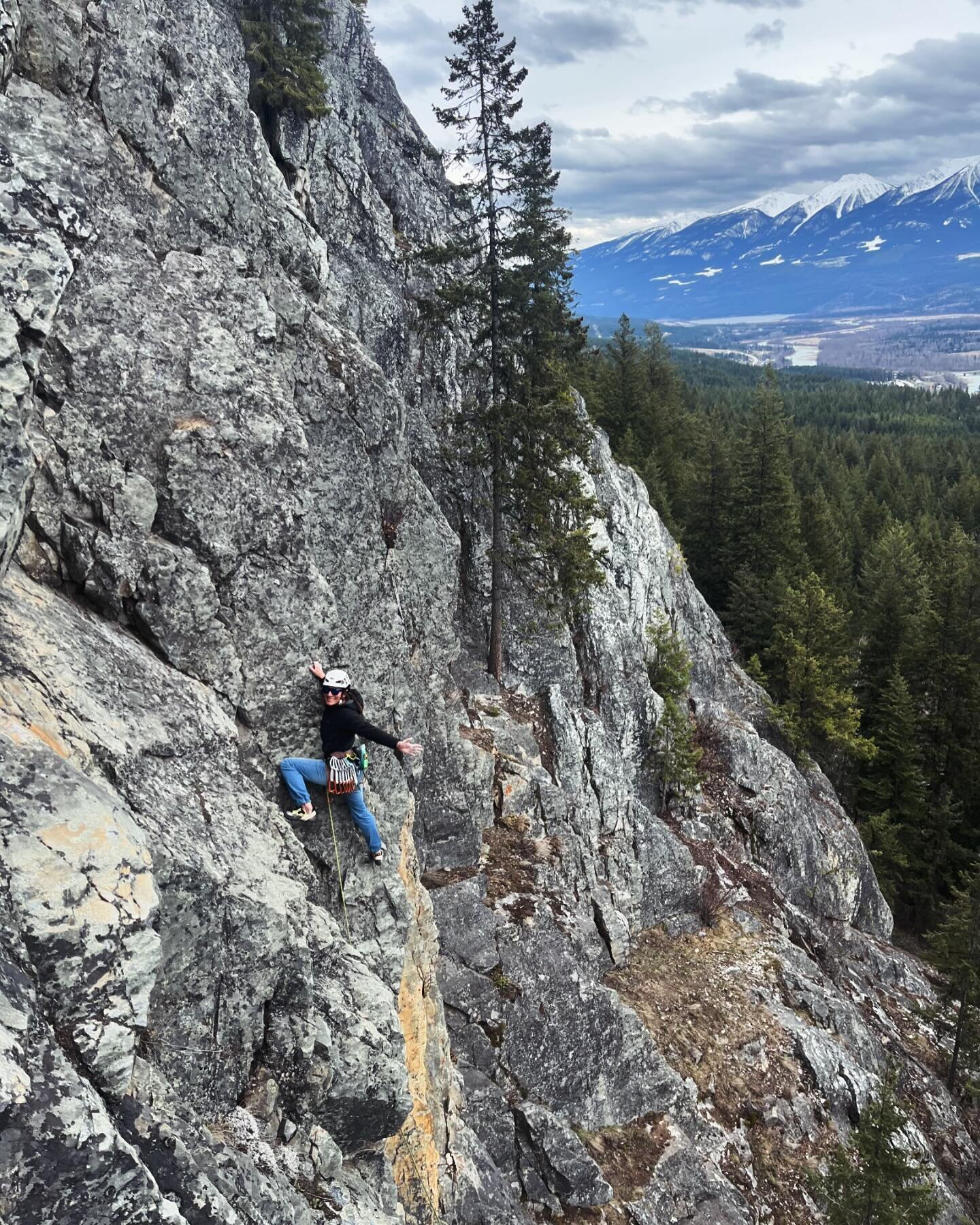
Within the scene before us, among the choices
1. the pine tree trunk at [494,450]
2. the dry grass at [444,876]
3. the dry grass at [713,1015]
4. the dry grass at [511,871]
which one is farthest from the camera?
the pine tree trunk at [494,450]

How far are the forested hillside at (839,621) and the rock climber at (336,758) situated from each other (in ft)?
82.9

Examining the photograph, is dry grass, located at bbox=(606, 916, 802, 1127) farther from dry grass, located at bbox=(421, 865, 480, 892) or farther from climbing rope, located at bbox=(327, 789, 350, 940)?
climbing rope, located at bbox=(327, 789, 350, 940)

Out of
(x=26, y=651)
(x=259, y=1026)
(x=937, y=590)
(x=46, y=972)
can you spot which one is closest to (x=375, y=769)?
(x=259, y=1026)

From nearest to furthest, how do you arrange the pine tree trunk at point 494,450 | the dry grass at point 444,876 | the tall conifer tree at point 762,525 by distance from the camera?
1. the dry grass at point 444,876
2. the pine tree trunk at point 494,450
3. the tall conifer tree at point 762,525

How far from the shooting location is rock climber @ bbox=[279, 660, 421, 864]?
8930 millimetres

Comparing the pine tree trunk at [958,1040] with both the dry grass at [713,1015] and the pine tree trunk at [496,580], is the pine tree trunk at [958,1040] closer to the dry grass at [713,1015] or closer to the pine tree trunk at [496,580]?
the dry grass at [713,1015]

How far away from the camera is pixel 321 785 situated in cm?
929

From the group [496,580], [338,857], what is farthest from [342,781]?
[496,580]

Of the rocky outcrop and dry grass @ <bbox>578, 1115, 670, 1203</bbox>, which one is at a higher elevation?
the rocky outcrop

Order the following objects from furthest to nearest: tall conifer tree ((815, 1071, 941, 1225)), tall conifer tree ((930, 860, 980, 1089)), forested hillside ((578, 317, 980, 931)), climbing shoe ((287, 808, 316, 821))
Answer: forested hillside ((578, 317, 980, 931))
tall conifer tree ((930, 860, 980, 1089))
tall conifer tree ((815, 1071, 941, 1225))
climbing shoe ((287, 808, 316, 821))

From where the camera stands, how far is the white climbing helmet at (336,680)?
9016 millimetres

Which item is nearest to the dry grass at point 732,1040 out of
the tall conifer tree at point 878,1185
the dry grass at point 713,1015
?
the dry grass at point 713,1015

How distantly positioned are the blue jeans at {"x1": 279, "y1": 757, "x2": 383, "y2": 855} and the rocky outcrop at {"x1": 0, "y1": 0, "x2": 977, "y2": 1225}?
229 millimetres

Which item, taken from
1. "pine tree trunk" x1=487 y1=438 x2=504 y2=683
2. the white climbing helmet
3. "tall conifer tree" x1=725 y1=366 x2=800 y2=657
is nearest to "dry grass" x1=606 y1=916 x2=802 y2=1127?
"pine tree trunk" x1=487 y1=438 x2=504 y2=683
